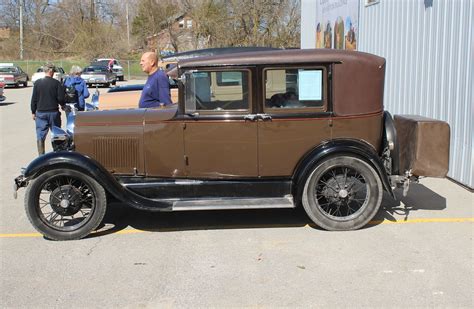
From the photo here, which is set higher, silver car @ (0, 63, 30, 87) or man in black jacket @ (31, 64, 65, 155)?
silver car @ (0, 63, 30, 87)

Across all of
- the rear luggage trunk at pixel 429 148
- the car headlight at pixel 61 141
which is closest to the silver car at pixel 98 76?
the car headlight at pixel 61 141

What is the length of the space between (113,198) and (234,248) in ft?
4.65

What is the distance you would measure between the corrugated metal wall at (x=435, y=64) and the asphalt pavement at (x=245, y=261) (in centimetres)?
128

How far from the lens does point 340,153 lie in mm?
5000

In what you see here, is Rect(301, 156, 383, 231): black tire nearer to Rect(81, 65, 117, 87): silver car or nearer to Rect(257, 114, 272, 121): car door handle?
Rect(257, 114, 272, 121): car door handle

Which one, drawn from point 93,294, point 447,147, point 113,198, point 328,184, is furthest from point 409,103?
point 93,294

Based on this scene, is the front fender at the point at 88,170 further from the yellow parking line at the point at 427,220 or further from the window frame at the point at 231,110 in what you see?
the yellow parking line at the point at 427,220

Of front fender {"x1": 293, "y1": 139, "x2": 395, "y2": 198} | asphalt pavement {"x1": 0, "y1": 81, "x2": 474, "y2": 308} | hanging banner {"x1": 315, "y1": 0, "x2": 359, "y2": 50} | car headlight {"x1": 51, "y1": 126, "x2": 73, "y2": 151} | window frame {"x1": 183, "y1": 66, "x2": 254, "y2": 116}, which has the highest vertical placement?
hanging banner {"x1": 315, "y1": 0, "x2": 359, "y2": 50}

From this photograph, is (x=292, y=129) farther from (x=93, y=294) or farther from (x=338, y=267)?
(x=93, y=294)

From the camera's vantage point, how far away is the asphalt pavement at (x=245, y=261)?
3.81 metres

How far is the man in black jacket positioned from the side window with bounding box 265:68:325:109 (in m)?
4.59

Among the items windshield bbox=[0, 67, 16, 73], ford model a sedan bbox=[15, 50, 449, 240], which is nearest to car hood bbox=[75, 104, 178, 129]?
ford model a sedan bbox=[15, 50, 449, 240]

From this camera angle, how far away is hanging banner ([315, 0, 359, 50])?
41.9 ft

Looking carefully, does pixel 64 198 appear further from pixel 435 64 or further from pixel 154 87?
pixel 435 64
